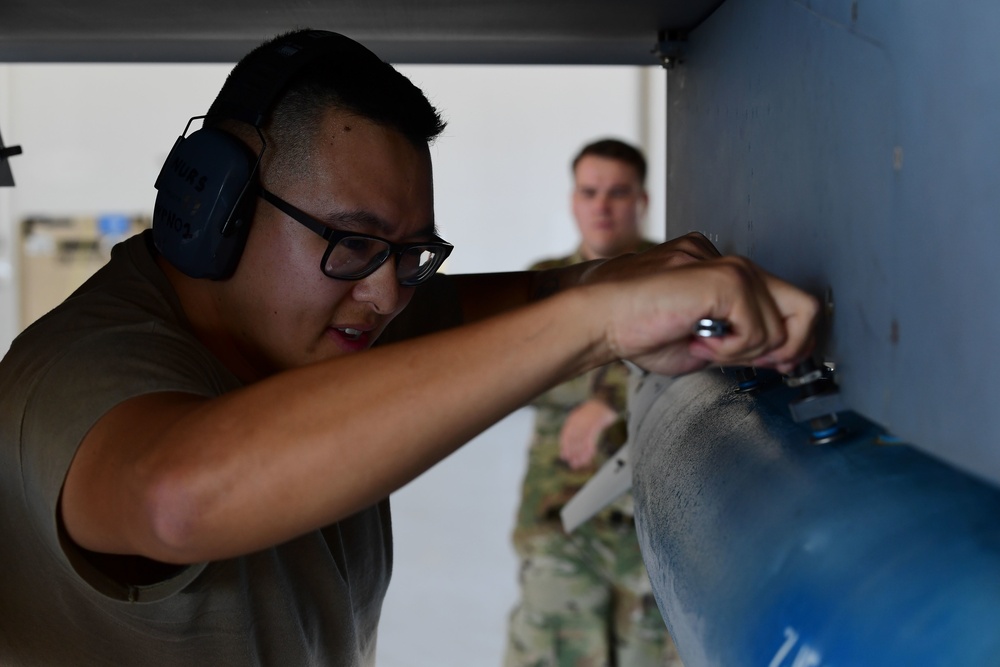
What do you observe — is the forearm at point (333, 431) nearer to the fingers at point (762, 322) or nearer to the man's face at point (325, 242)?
the fingers at point (762, 322)

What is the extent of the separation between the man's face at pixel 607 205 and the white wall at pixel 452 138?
159 inches

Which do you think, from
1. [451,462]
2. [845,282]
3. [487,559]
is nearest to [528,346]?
[845,282]

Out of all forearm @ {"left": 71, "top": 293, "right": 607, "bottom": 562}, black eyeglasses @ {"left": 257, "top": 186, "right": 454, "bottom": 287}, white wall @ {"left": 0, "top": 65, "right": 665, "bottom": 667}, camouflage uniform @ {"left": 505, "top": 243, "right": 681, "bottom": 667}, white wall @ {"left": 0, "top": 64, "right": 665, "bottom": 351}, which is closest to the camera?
forearm @ {"left": 71, "top": 293, "right": 607, "bottom": 562}

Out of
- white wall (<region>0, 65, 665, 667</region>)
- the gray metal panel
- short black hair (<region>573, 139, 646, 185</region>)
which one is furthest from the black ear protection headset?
white wall (<region>0, 65, 665, 667</region>)

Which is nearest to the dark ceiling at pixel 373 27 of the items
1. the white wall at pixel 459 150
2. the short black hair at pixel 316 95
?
the short black hair at pixel 316 95

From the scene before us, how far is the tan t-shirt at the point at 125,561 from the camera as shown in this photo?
717mm

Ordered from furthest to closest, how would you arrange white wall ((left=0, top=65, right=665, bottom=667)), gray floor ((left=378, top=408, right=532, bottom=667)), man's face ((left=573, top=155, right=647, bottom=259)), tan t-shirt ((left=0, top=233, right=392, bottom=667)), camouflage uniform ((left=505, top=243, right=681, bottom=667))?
white wall ((left=0, top=65, right=665, bottom=667)), gray floor ((left=378, top=408, right=532, bottom=667)), man's face ((left=573, top=155, right=647, bottom=259)), camouflage uniform ((left=505, top=243, right=681, bottom=667)), tan t-shirt ((left=0, top=233, right=392, bottom=667))

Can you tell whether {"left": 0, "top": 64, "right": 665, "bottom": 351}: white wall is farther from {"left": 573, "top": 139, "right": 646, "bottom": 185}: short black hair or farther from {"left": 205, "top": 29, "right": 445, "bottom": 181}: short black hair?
{"left": 205, "top": 29, "right": 445, "bottom": 181}: short black hair

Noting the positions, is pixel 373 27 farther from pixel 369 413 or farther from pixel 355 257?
pixel 369 413

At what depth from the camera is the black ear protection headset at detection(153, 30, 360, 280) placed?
919mm

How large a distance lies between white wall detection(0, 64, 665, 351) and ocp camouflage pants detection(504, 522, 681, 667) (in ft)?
14.4

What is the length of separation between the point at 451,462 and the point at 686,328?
20.4 ft

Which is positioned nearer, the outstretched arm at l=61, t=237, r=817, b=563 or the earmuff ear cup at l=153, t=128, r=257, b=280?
the outstretched arm at l=61, t=237, r=817, b=563

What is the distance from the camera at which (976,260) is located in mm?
465
